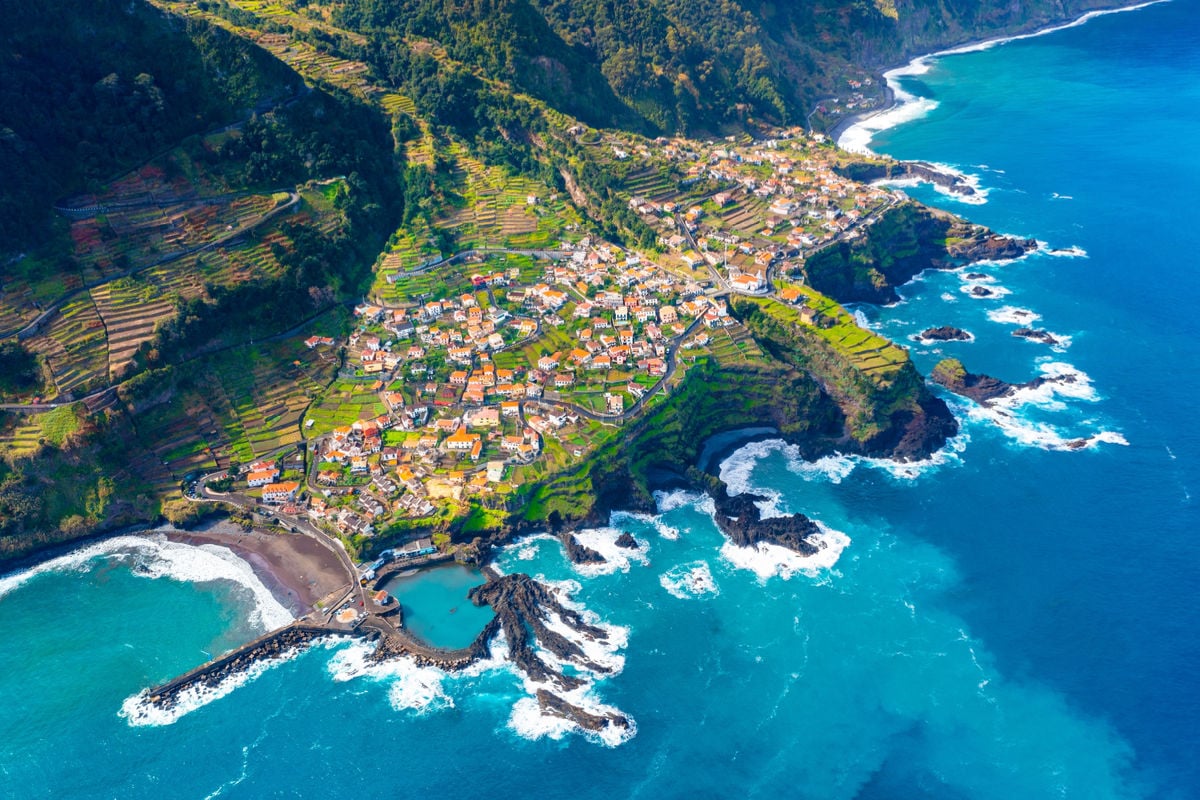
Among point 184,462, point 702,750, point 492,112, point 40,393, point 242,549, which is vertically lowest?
point 702,750

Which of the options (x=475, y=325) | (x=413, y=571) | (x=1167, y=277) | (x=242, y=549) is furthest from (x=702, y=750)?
(x=1167, y=277)

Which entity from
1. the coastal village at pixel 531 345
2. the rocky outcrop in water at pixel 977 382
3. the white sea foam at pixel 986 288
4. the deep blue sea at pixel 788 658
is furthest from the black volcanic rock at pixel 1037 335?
the coastal village at pixel 531 345

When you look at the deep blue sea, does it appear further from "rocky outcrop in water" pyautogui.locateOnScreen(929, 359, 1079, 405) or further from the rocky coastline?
the rocky coastline

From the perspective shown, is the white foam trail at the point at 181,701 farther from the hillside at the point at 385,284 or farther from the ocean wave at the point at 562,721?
the ocean wave at the point at 562,721

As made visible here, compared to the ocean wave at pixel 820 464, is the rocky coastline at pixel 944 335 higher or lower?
higher

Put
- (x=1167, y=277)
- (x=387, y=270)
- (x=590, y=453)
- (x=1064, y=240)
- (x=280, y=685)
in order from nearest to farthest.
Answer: (x=280, y=685), (x=590, y=453), (x=387, y=270), (x=1167, y=277), (x=1064, y=240)

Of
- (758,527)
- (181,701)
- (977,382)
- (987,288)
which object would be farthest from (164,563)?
(987,288)

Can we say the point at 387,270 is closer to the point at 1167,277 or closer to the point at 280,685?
the point at 280,685
